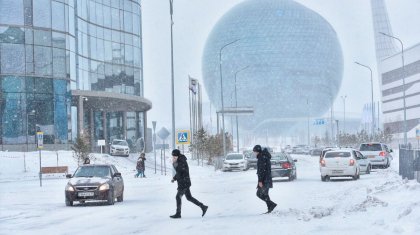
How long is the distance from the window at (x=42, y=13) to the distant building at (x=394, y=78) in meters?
68.5

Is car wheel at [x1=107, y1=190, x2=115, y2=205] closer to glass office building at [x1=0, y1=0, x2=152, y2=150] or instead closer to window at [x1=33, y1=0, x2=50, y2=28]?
glass office building at [x1=0, y1=0, x2=152, y2=150]

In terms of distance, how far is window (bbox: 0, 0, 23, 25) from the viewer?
53281 millimetres

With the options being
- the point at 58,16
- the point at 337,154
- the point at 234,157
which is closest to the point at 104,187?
the point at 337,154

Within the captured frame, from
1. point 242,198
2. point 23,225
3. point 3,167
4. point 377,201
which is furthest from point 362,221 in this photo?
point 3,167

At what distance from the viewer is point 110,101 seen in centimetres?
6631

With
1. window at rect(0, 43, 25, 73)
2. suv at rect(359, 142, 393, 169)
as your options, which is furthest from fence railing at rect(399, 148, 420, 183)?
window at rect(0, 43, 25, 73)

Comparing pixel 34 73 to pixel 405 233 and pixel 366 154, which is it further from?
pixel 405 233

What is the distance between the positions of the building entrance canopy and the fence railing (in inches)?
1522

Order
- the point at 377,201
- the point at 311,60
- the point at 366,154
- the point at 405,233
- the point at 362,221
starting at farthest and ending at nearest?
1. the point at 311,60
2. the point at 366,154
3. the point at 377,201
4. the point at 362,221
5. the point at 405,233

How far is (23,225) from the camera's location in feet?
44.7

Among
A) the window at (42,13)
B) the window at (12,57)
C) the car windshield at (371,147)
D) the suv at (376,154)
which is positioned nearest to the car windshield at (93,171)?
the suv at (376,154)

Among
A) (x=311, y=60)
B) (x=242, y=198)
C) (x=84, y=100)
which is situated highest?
(x=311, y=60)

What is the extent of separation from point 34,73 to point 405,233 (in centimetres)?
4847

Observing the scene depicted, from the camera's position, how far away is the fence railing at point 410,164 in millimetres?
22395
